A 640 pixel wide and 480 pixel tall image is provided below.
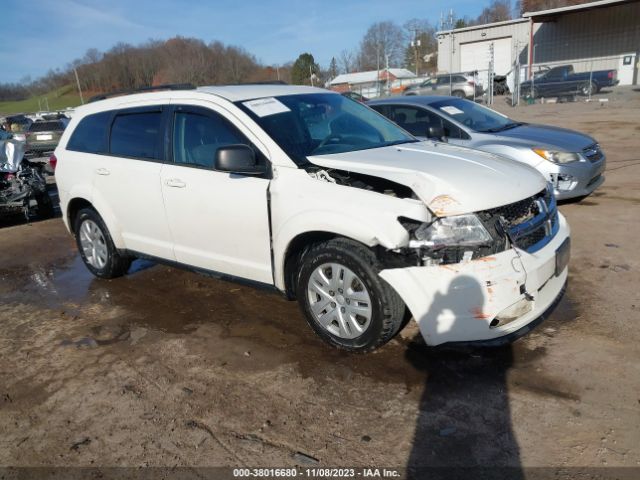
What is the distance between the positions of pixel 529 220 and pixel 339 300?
1378 millimetres

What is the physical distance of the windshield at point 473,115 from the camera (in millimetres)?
7211

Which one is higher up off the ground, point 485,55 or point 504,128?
point 485,55

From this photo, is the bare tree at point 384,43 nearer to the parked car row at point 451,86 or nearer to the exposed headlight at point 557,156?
the parked car row at point 451,86

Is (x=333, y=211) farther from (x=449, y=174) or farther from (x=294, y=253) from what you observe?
(x=449, y=174)

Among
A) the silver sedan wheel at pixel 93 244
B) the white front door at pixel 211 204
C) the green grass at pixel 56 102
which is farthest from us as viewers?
the green grass at pixel 56 102

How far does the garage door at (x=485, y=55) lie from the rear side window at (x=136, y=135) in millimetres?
42640

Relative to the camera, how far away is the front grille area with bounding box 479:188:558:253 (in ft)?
10.5

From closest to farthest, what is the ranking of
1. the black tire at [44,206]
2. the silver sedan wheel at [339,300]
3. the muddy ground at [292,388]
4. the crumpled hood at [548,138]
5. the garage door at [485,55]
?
the muddy ground at [292,388]
the silver sedan wheel at [339,300]
the crumpled hood at [548,138]
the black tire at [44,206]
the garage door at [485,55]

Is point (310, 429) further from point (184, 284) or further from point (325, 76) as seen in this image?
point (325, 76)

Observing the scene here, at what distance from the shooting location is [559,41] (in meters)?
39.2

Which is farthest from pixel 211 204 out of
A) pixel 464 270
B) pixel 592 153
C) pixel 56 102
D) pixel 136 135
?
pixel 56 102

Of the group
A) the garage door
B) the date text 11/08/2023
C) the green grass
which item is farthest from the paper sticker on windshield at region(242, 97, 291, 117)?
the green grass

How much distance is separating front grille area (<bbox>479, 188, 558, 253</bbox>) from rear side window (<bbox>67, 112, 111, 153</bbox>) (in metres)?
3.77

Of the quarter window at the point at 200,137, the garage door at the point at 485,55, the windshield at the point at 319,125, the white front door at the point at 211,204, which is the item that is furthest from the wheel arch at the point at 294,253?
the garage door at the point at 485,55
